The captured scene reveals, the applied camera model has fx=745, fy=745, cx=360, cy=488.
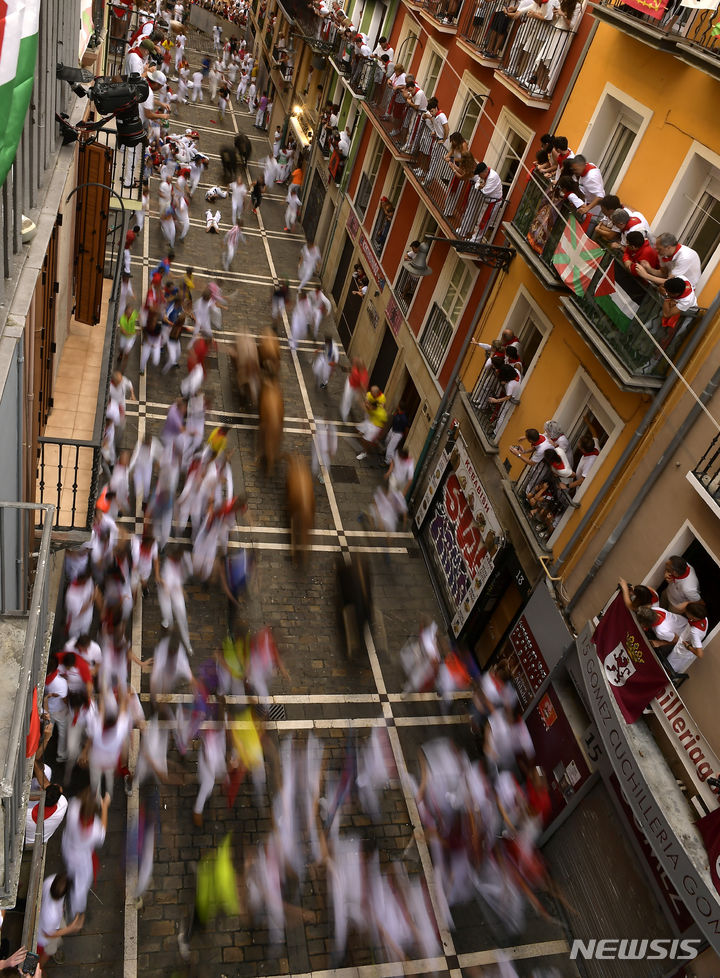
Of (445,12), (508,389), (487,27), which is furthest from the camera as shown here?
(445,12)

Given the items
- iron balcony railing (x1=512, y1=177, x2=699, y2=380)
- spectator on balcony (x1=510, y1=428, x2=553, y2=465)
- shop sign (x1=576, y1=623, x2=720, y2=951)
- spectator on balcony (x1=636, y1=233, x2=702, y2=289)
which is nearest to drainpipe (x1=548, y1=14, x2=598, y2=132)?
iron balcony railing (x1=512, y1=177, x2=699, y2=380)

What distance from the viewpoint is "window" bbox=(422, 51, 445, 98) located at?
722 inches

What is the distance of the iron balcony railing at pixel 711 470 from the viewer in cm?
841

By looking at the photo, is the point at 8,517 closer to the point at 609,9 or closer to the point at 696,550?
the point at 696,550

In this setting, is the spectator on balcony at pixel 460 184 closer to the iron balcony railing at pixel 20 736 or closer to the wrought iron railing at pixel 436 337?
the wrought iron railing at pixel 436 337

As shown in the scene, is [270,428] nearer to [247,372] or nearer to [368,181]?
[247,372]

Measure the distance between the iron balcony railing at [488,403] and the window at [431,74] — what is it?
9017 mm

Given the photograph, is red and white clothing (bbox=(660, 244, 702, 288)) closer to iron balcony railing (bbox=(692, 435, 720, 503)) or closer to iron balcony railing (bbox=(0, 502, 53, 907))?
iron balcony railing (bbox=(692, 435, 720, 503))

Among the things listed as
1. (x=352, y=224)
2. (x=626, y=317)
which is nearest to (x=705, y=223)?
(x=626, y=317)

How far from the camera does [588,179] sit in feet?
35.4

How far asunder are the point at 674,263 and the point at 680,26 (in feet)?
10.2

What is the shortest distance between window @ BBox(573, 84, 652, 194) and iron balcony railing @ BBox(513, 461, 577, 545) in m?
4.35

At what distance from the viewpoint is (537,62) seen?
12914 mm

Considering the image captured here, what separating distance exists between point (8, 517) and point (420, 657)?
8.27 m
